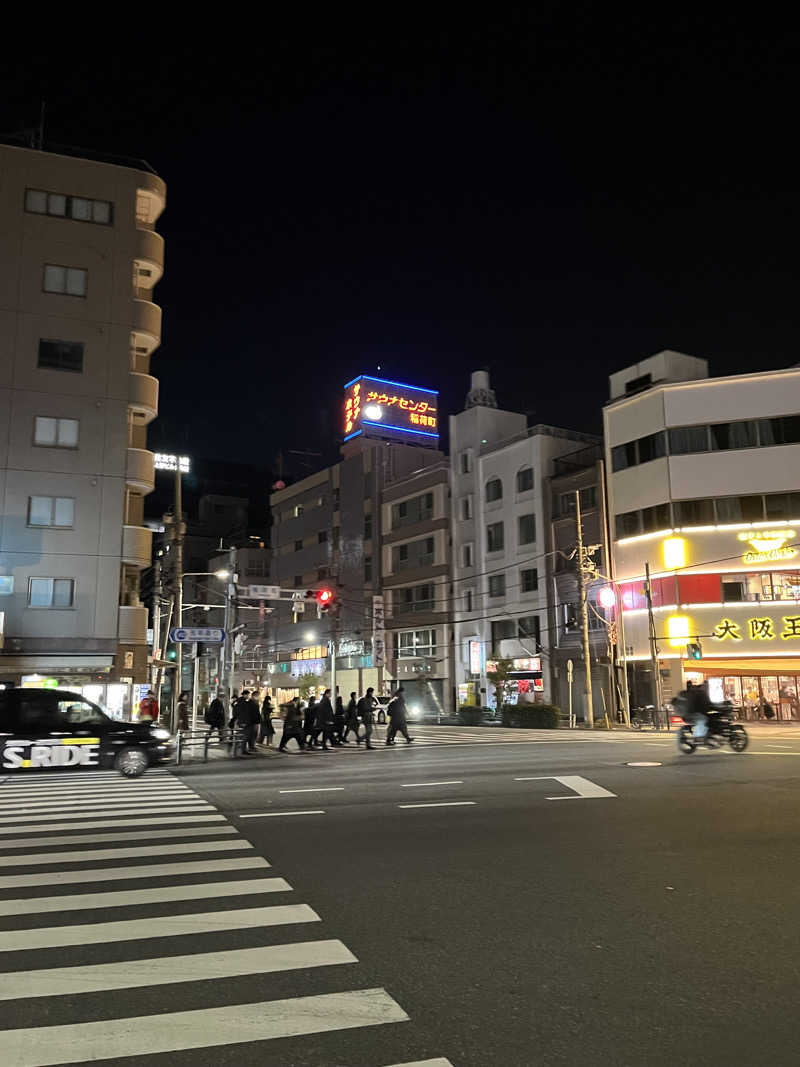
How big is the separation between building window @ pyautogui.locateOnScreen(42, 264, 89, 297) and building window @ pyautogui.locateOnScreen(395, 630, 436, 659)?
1401 inches

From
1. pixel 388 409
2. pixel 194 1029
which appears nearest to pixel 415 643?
pixel 388 409

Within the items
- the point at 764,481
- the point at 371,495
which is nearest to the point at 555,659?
the point at 764,481

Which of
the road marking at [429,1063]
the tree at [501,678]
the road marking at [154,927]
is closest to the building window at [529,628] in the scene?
the tree at [501,678]

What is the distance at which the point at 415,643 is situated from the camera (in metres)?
61.7

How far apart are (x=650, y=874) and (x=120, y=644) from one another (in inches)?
1109

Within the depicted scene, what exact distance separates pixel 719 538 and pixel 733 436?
17.9ft

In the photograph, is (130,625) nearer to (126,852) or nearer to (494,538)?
(126,852)

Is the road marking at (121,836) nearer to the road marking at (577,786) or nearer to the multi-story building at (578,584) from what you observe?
the road marking at (577,786)

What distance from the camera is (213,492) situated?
331 ft

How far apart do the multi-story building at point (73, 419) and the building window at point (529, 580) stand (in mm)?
26287

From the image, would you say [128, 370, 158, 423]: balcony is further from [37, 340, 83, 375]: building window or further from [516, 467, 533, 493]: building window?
[516, 467, 533, 493]: building window

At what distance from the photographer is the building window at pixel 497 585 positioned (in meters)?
54.7

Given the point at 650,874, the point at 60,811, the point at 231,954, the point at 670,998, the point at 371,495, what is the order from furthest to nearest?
1. the point at 371,495
2. the point at 60,811
3. the point at 650,874
4. the point at 231,954
5. the point at 670,998

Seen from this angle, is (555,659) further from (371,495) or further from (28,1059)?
(28,1059)
